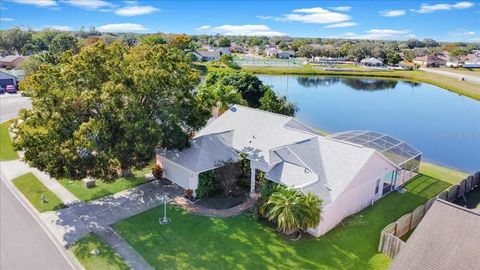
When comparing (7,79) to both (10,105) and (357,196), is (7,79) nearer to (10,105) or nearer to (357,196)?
A: (10,105)

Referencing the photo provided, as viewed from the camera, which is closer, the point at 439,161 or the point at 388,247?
the point at 388,247

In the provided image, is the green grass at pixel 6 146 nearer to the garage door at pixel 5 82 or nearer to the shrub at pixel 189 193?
the shrub at pixel 189 193

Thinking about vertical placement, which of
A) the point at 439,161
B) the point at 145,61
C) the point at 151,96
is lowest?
the point at 439,161

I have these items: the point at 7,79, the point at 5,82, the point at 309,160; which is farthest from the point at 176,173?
the point at 7,79

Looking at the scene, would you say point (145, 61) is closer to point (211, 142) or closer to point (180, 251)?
point (211, 142)

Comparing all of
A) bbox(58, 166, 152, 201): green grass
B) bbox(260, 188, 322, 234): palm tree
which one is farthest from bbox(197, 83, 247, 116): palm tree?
bbox(260, 188, 322, 234): palm tree

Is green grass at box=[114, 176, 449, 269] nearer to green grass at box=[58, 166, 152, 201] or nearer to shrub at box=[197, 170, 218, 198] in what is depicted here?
shrub at box=[197, 170, 218, 198]

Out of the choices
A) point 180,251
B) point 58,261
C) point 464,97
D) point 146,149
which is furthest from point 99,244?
point 464,97

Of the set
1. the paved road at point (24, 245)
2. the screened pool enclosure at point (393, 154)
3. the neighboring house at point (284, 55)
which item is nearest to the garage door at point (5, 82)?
the paved road at point (24, 245)
